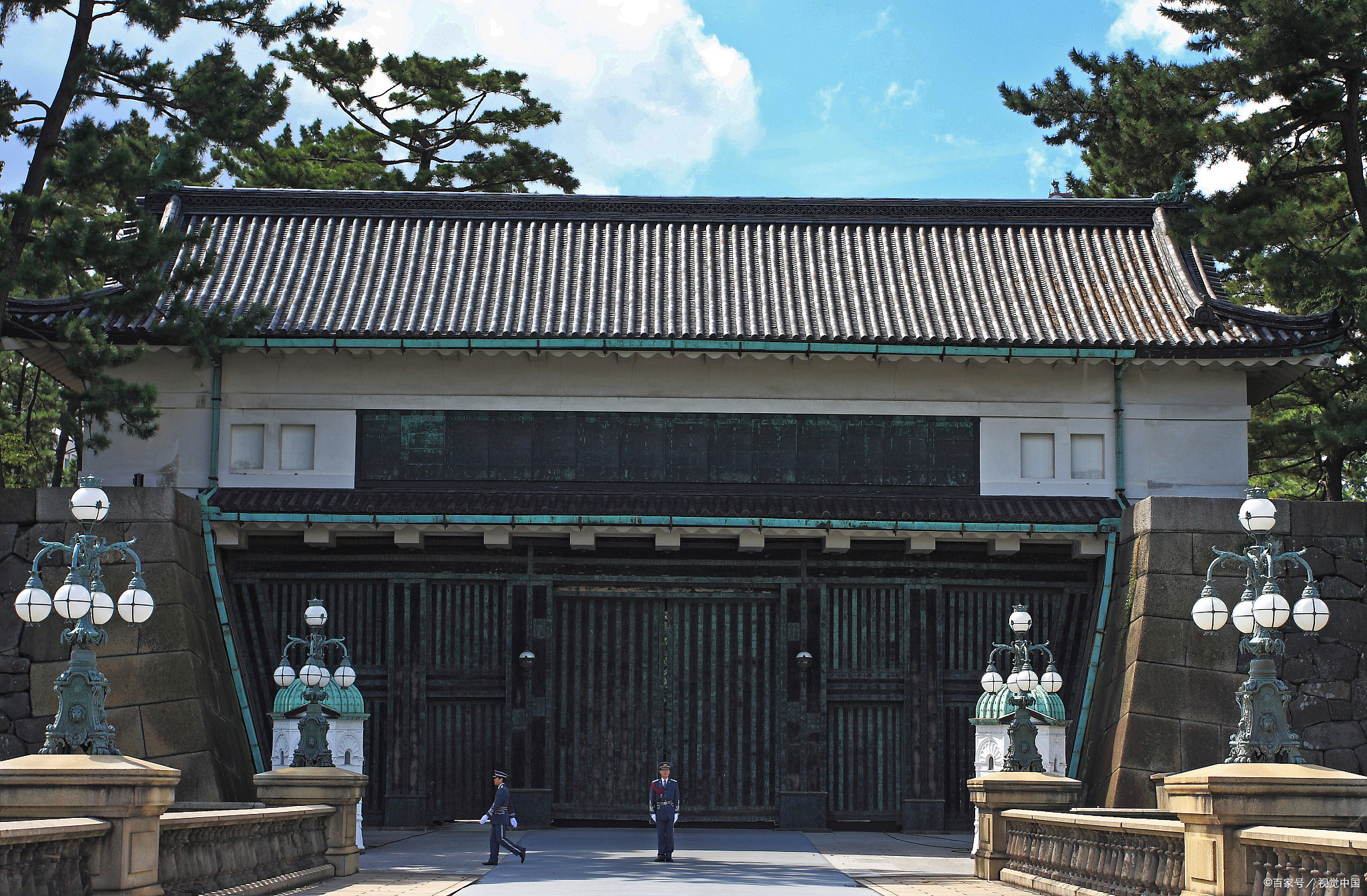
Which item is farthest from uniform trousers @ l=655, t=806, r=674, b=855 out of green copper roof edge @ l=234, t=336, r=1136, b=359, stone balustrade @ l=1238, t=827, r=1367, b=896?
stone balustrade @ l=1238, t=827, r=1367, b=896

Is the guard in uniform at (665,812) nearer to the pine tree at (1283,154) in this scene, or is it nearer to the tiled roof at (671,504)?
the tiled roof at (671,504)

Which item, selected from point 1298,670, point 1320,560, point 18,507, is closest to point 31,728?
point 18,507

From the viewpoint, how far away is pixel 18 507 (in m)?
21.2

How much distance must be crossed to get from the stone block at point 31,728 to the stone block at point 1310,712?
18545 millimetres

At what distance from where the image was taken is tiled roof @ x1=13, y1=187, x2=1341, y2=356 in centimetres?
2345

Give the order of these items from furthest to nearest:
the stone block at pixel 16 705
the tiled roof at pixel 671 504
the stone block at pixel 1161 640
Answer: the tiled roof at pixel 671 504 < the stone block at pixel 1161 640 < the stone block at pixel 16 705

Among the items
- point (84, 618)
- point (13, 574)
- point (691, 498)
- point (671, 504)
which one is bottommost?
point (84, 618)

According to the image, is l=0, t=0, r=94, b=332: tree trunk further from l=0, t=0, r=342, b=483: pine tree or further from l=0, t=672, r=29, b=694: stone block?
l=0, t=672, r=29, b=694: stone block

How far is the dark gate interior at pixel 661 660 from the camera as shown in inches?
914

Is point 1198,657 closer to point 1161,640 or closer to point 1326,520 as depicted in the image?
point 1161,640

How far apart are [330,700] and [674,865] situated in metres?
6.01

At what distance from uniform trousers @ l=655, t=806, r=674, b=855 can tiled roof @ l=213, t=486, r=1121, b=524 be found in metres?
5.27

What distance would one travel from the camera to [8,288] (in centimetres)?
2073

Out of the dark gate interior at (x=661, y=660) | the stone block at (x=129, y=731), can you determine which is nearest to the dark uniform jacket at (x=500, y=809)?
the dark gate interior at (x=661, y=660)
